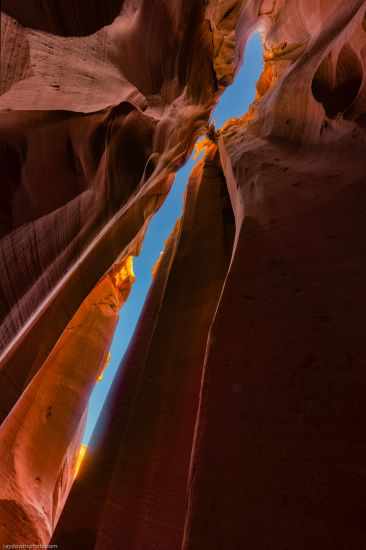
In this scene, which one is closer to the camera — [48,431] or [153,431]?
[153,431]

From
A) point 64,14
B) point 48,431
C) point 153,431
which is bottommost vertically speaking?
point 48,431

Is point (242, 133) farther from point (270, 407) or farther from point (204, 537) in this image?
point (204, 537)

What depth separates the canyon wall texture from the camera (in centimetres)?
118

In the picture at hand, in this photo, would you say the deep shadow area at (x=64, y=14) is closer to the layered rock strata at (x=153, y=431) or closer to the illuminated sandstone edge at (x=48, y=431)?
the layered rock strata at (x=153, y=431)

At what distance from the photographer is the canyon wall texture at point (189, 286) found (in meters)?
1.18

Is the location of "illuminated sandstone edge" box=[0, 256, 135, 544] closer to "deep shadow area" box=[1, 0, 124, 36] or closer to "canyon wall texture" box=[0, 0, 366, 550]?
"canyon wall texture" box=[0, 0, 366, 550]

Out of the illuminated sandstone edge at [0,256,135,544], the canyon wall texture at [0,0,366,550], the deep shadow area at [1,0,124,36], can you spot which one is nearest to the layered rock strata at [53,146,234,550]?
the canyon wall texture at [0,0,366,550]

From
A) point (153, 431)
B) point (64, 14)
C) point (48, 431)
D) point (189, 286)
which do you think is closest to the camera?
point (64, 14)

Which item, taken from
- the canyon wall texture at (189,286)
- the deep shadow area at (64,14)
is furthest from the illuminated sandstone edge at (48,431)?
the deep shadow area at (64,14)

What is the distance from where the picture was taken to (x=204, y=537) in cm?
107

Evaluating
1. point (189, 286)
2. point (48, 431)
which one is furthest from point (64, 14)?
point (48, 431)

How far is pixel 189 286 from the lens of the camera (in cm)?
466

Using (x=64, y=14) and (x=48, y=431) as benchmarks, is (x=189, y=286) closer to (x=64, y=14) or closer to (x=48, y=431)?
(x=64, y=14)

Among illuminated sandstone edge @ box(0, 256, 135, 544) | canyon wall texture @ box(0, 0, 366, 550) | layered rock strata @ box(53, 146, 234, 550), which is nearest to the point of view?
canyon wall texture @ box(0, 0, 366, 550)
